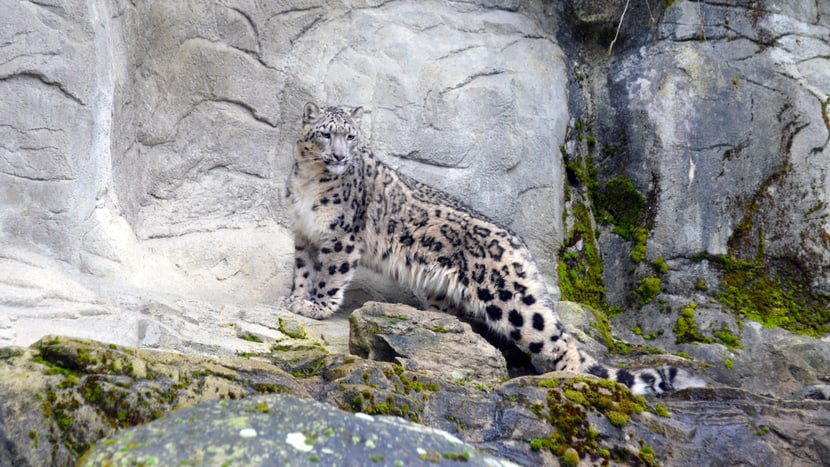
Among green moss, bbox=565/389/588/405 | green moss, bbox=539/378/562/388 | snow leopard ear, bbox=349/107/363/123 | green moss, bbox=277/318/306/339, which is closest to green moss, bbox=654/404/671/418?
green moss, bbox=565/389/588/405

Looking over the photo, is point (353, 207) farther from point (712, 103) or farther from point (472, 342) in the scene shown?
point (712, 103)

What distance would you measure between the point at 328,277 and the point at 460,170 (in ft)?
6.10

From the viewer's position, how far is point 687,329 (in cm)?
772

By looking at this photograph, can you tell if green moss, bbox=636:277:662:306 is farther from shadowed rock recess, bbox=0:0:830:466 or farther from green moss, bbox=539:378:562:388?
green moss, bbox=539:378:562:388

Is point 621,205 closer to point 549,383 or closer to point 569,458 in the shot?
point 549,383

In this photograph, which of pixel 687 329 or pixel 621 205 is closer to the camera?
pixel 687 329

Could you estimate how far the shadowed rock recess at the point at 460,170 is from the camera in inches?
229

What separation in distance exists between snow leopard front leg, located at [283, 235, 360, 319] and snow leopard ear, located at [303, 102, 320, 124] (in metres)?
1.08

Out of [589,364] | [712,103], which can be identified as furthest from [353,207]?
[712,103]

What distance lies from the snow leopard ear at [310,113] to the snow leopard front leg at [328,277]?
42.7 inches

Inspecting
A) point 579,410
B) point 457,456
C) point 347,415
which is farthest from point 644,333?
point 347,415

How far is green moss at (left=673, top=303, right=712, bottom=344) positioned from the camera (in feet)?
25.1

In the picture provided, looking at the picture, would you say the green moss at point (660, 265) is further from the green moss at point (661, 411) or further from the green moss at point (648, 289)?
the green moss at point (661, 411)

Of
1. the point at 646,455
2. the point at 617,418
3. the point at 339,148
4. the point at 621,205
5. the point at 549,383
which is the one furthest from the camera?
the point at 621,205
